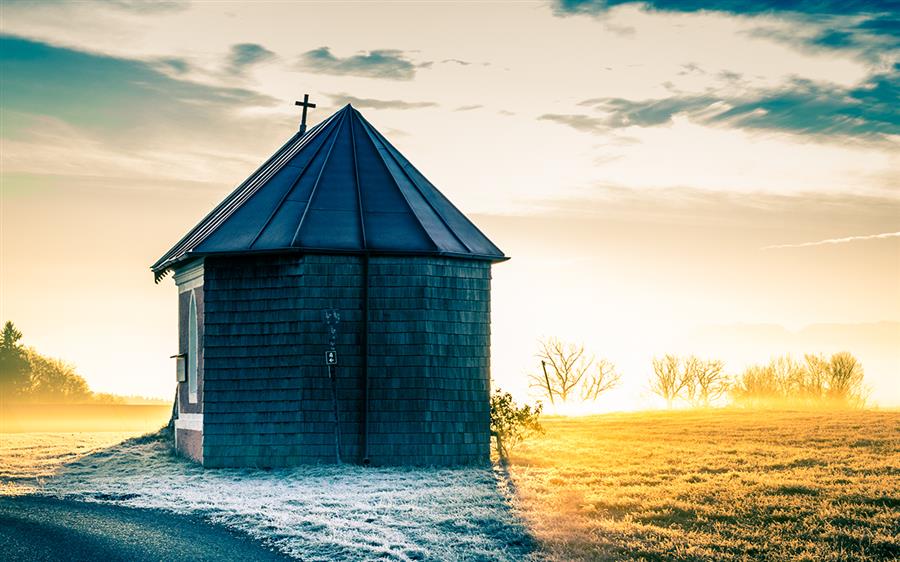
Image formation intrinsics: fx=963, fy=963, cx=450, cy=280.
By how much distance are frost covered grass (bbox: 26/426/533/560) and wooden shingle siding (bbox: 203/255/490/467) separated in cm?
78

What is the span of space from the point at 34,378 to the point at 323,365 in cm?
5095

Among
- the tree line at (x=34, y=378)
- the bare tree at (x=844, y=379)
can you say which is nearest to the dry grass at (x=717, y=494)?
the bare tree at (x=844, y=379)

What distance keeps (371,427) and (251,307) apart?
382 centimetres

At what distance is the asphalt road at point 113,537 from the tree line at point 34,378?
4925 cm

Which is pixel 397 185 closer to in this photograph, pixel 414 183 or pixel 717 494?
pixel 414 183

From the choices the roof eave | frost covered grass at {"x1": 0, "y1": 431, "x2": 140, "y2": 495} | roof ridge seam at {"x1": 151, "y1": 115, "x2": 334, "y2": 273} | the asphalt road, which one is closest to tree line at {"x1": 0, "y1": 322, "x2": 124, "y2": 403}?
frost covered grass at {"x1": 0, "y1": 431, "x2": 140, "y2": 495}

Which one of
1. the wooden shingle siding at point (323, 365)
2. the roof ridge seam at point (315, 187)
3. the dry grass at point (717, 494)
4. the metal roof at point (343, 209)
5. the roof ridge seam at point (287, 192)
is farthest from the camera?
the roof ridge seam at point (287, 192)

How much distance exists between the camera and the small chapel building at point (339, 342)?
69.9 ft

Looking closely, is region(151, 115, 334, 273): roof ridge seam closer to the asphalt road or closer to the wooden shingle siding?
the wooden shingle siding

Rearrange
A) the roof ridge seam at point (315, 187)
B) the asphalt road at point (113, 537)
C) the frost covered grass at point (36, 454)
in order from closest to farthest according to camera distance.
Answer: the asphalt road at point (113, 537)
the frost covered grass at point (36, 454)
the roof ridge seam at point (315, 187)

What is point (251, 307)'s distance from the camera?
71.2 feet

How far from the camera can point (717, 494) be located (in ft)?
56.2

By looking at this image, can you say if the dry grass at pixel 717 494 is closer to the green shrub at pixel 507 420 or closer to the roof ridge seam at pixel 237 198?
the green shrub at pixel 507 420

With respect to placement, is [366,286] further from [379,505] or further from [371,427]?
[379,505]
